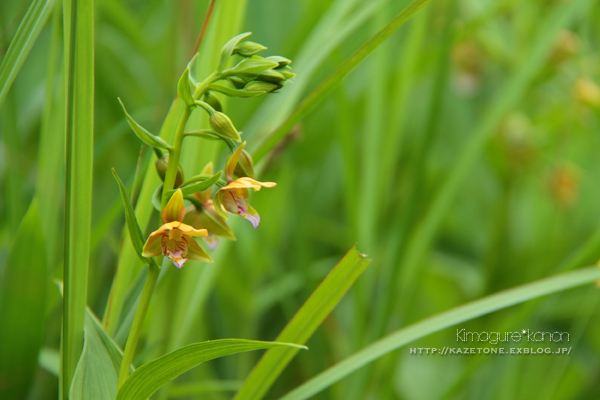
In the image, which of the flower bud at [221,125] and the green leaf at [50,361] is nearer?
the flower bud at [221,125]

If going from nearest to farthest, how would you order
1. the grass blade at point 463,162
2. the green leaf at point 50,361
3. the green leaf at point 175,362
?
1. the green leaf at point 175,362
2. the green leaf at point 50,361
3. the grass blade at point 463,162

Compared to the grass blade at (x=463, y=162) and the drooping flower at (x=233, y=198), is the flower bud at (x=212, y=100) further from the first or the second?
the grass blade at (x=463, y=162)

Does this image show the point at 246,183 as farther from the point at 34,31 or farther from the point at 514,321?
the point at 514,321

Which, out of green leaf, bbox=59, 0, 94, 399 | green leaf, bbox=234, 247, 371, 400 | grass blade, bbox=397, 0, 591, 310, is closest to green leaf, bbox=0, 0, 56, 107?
green leaf, bbox=59, 0, 94, 399

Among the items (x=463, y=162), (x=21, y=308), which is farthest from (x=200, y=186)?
(x=463, y=162)

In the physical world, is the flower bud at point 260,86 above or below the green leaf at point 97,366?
above

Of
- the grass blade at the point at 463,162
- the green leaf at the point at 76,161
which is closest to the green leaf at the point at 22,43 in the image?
the green leaf at the point at 76,161
